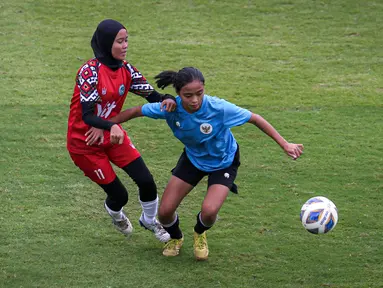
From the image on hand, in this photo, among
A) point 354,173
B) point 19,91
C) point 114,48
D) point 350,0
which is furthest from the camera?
point 350,0

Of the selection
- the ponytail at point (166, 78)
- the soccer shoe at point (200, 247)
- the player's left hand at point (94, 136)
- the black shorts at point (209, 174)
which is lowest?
the soccer shoe at point (200, 247)

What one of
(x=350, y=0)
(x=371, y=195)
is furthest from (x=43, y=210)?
(x=350, y=0)

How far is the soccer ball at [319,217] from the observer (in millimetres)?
6641

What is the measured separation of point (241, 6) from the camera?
15.7 metres

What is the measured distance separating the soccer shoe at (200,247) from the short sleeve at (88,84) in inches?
63.1

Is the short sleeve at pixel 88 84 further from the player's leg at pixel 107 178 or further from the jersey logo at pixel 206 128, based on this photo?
the jersey logo at pixel 206 128

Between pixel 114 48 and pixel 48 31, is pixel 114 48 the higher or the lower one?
the higher one

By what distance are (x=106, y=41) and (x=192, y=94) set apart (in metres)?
0.92

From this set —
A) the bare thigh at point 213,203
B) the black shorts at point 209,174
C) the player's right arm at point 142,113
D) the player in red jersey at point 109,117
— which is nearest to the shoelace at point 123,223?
the player in red jersey at point 109,117

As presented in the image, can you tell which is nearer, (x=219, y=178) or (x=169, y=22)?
(x=219, y=178)

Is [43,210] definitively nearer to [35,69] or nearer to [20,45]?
[35,69]

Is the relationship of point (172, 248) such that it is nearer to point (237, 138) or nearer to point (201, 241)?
point (201, 241)

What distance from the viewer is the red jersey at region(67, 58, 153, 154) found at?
21.7ft

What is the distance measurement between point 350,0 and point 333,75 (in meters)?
4.15
